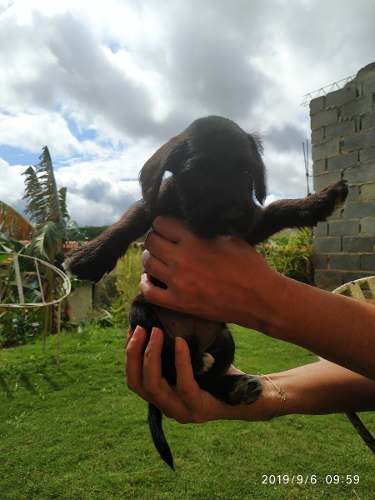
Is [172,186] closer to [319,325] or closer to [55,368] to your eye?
[319,325]

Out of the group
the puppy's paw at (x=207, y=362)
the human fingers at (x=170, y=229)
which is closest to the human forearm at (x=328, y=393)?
the puppy's paw at (x=207, y=362)

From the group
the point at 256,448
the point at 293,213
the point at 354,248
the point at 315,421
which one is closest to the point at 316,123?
the point at 354,248

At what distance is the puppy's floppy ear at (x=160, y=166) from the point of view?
2141mm

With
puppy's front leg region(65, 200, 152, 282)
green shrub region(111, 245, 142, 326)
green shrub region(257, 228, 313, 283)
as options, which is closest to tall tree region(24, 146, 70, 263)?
green shrub region(111, 245, 142, 326)

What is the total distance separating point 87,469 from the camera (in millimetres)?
4203

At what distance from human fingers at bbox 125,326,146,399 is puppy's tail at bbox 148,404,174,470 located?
1.50ft

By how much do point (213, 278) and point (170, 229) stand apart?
1.29 feet

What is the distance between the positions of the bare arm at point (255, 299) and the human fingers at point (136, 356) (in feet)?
0.52

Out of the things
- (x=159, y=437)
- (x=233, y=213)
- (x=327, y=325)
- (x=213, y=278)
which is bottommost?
(x=159, y=437)

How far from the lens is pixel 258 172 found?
222 centimetres

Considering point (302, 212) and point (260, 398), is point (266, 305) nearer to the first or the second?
point (260, 398)

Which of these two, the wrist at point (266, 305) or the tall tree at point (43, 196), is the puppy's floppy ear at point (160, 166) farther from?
the tall tree at point (43, 196)

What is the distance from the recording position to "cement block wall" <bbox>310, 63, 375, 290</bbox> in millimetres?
7980

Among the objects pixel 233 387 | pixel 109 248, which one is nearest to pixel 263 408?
pixel 233 387
